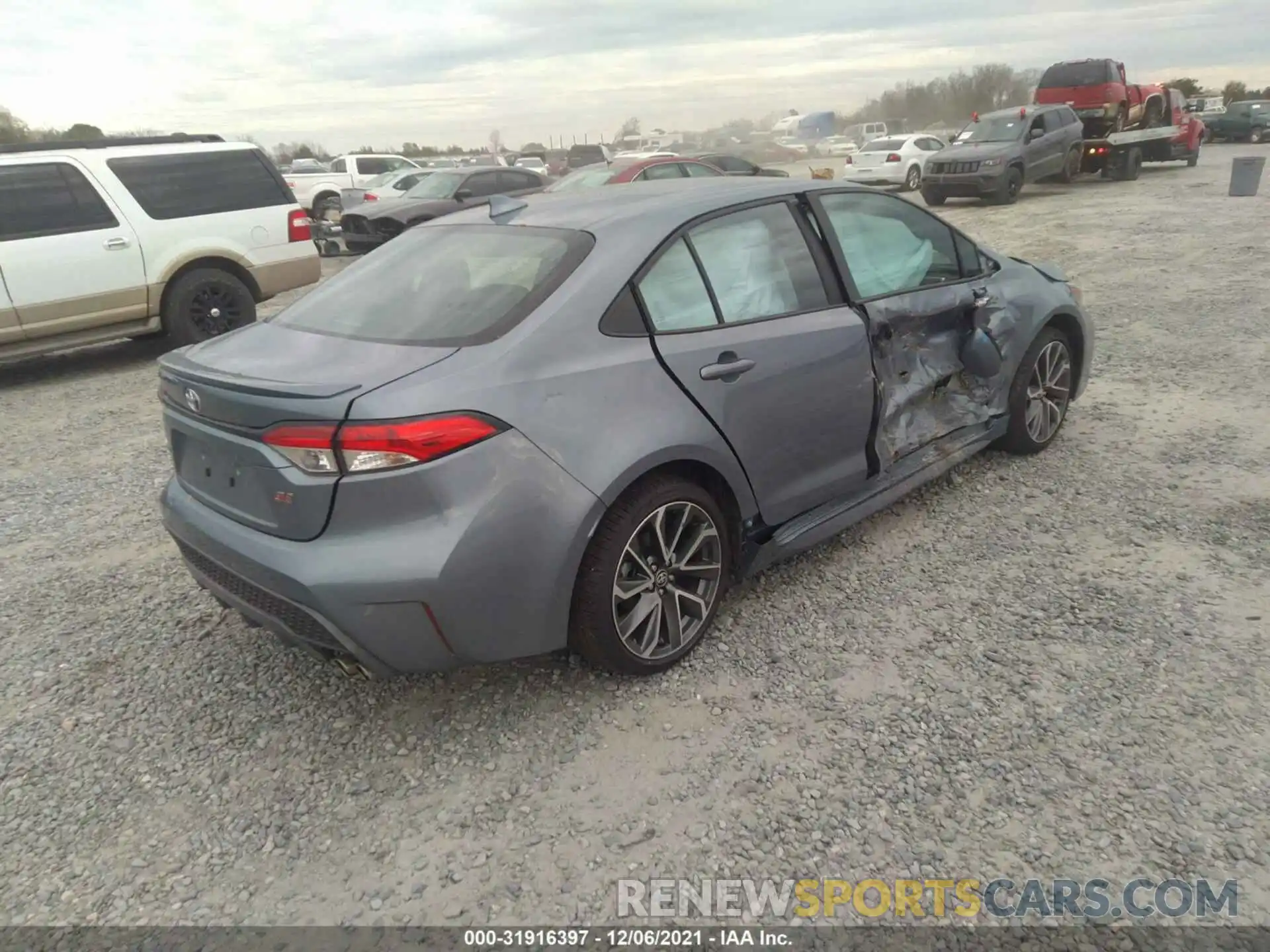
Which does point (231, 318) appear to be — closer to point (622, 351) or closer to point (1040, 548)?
point (622, 351)

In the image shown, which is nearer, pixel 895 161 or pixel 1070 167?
pixel 1070 167

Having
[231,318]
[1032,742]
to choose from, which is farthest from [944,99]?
[1032,742]

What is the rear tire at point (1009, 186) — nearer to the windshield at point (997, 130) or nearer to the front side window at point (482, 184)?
the windshield at point (997, 130)

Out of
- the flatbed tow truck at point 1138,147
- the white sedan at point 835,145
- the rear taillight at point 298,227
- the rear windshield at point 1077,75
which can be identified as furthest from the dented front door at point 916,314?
the white sedan at point 835,145

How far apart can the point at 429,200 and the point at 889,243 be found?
10954 millimetres

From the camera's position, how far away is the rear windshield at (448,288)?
8.90ft

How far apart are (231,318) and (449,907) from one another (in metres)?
7.22

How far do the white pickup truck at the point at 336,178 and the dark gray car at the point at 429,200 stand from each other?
566cm

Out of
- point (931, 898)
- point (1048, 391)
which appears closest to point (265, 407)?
point (931, 898)

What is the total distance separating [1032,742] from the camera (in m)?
2.58

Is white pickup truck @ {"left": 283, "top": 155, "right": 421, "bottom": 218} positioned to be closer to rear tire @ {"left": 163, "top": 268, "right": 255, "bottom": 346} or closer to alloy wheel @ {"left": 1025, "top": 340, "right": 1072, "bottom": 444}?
rear tire @ {"left": 163, "top": 268, "right": 255, "bottom": 346}

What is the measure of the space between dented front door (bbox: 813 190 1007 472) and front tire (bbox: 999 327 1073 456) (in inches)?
6.5

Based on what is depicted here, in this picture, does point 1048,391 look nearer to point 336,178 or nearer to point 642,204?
point 642,204

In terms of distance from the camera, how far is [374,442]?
2.31m
